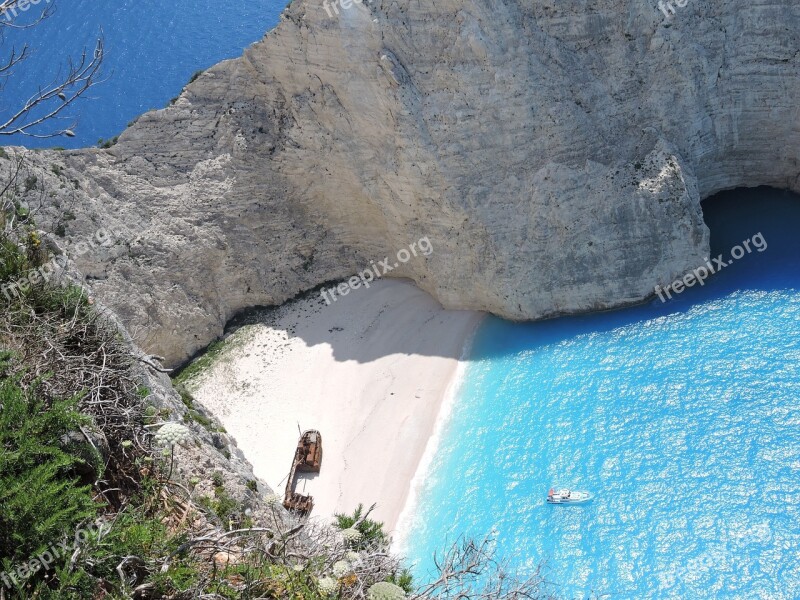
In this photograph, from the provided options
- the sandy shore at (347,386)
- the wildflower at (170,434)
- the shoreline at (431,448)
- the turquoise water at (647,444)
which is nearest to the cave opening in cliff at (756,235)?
the turquoise water at (647,444)

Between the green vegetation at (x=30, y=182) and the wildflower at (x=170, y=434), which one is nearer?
the wildflower at (x=170, y=434)

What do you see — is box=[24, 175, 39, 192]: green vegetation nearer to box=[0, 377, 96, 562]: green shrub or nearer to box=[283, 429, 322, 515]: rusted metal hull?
box=[283, 429, 322, 515]: rusted metal hull

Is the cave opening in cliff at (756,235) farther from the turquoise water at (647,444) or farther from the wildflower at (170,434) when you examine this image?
the wildflower at (170,434)

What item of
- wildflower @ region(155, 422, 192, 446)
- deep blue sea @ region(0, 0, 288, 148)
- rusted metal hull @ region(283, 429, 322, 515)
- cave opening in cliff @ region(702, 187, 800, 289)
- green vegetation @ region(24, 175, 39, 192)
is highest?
deep blue sea @ region(0, 0, 288, 148)

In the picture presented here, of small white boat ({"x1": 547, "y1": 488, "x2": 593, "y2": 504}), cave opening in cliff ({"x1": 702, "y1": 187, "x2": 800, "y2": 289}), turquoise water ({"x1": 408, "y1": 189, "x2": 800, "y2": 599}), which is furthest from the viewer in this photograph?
cave opening in cliff ({"x1": 702, "y1": 187, "x2": 800, "y2": 289})

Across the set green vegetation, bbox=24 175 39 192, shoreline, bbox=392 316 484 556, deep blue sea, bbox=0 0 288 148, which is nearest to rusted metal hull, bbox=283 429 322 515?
shoreline, bbox=392 316 484 556

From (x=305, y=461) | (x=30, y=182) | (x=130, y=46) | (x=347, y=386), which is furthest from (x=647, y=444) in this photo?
(x=130, y=46)

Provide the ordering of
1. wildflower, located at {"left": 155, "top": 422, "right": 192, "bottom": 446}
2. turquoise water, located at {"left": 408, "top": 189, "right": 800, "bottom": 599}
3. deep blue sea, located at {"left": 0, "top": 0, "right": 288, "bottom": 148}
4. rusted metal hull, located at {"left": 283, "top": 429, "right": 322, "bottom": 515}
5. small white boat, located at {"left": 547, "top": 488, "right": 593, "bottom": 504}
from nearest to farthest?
1. wildflower, located at {"left": 155, "top": 422, "right": 192, "bottom": 446}
2. turquoise water, located at {"left": 408, "top": 189, "right": 800, "bottom": 599}
3. small white boat, located at {"left": 547, "top": 488, "right": 593, "bottom": 504}
4. rusted metal hull, located at {"left": 283, "top": 429, "right": 322, "bottom": 515}
5. deep blue sea, located at {"left": 0, "top": 0, "right": 288, "bottom": 148}

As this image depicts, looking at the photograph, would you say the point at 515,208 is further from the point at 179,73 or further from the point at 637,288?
the point at 179,73
